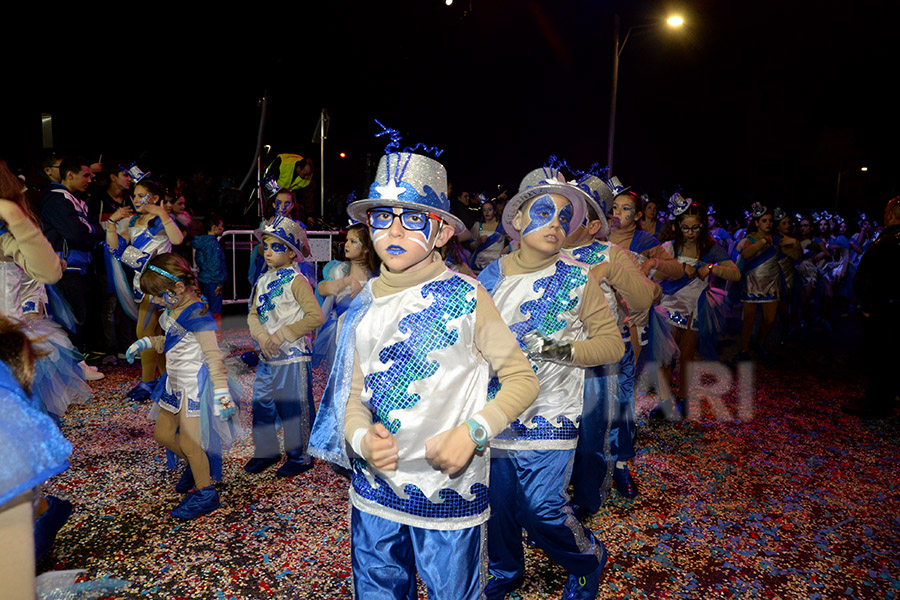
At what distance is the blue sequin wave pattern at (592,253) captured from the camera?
3555 mm

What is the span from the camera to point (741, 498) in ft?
13.8

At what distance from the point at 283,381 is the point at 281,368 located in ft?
0.32

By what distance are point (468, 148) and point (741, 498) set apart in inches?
705

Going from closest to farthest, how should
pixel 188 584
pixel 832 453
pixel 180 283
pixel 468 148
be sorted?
pixel 188 584
pixel 180 283
pixel 832 453
pixel 468 148

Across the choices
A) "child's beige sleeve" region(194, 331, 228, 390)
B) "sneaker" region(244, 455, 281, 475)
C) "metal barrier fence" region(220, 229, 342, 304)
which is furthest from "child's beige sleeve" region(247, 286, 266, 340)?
"metal barrier fence" region(220, 229, 342, 304)

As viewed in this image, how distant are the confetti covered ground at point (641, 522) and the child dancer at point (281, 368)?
7.8 inches

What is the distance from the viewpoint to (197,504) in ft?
12.1

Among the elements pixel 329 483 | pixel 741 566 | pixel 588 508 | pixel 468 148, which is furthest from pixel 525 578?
pixel 468 148

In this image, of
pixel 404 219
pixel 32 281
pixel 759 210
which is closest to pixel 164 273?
pixel 32 281

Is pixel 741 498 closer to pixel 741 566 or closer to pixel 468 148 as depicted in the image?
pixel 741 566

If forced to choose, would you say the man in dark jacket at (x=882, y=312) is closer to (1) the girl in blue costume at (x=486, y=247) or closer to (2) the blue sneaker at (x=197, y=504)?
(1) the girl in blue costume at (x=486, y=247)

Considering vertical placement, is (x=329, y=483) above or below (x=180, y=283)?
below

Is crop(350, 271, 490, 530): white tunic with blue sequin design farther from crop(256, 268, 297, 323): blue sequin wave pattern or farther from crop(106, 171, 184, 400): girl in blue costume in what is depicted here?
crop(106, 171, 184, 400): girl in blue costume

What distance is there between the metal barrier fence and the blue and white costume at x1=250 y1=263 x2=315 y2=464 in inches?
239
